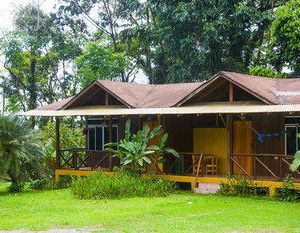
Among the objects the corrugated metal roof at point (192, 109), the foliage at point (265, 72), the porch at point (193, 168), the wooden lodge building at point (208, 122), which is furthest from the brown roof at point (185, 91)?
the foliage at point (265, 72)

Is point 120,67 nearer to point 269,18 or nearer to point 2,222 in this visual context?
point 269,18

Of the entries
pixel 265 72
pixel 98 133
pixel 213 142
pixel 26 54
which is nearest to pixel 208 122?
pixel 213 142

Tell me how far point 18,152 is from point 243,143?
819cm

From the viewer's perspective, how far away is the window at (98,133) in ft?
74.5

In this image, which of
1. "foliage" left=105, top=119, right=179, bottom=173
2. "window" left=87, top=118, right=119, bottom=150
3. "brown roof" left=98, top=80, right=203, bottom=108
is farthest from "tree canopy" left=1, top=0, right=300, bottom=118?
"foliage" left=105, top=119, right=179, bottom=173

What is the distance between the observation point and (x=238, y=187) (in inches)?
663

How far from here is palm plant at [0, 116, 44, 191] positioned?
19547 mm

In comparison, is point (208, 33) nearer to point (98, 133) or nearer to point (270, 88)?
point (98, 133)

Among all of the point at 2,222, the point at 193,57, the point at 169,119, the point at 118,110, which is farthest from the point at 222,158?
the point at 193,57

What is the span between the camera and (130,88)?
855 inches

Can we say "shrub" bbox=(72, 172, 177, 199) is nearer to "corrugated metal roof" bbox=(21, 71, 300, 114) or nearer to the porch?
the porch

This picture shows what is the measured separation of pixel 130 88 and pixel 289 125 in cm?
688

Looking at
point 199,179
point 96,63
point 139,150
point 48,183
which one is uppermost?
point 96,63

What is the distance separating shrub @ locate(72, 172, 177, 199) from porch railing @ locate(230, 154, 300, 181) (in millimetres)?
2556
